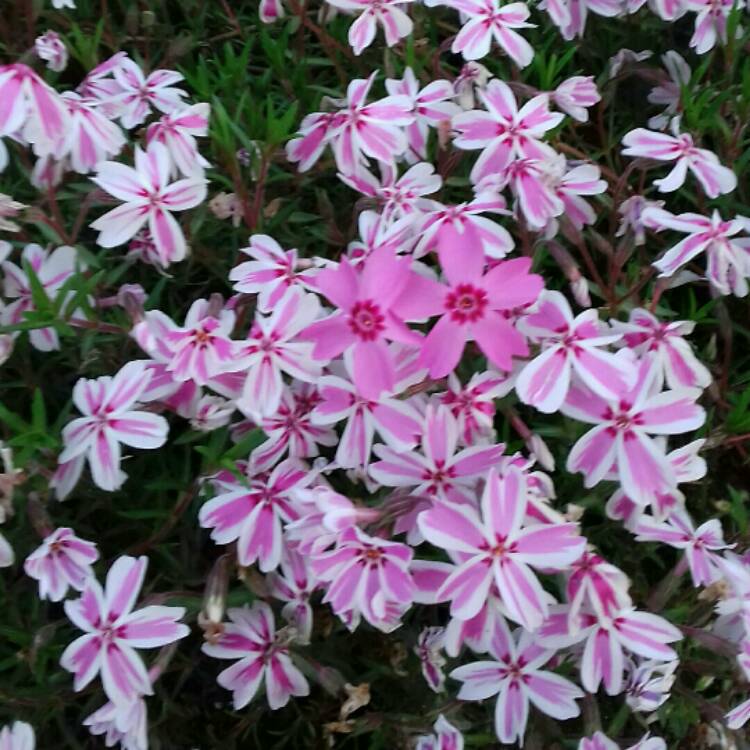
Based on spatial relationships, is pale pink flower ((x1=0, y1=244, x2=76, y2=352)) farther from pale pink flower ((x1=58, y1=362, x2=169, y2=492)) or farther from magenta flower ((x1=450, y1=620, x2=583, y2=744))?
magenta flower ((x1=450, y1=620, x2=583, y2=744))

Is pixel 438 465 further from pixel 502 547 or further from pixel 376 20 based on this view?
pixel 376 20

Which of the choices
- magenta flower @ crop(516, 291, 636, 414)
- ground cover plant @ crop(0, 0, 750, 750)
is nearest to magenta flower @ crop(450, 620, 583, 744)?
ground cover plant @ crop(0, 0, 750, 750)

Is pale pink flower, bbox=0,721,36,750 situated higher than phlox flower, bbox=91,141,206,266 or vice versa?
phlox flower, bbox=91,141,206,266

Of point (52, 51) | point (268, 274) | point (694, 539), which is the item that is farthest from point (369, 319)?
point (52, 51)

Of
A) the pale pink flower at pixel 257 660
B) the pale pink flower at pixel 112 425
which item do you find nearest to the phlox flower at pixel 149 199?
the pale pink flower at pixel 112 425

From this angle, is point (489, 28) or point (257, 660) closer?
point (257, 660)

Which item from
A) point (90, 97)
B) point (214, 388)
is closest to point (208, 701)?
point (214, 388)

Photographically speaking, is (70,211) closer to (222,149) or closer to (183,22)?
(222,149)
